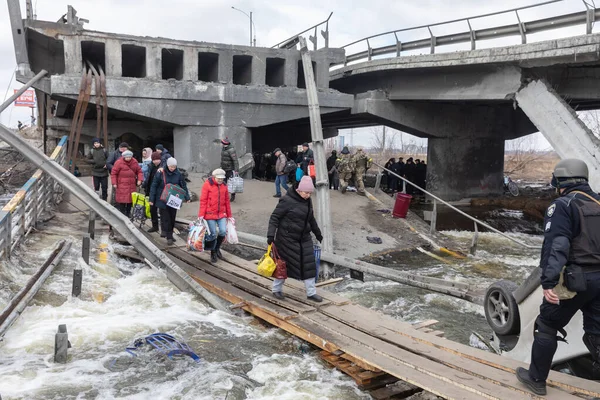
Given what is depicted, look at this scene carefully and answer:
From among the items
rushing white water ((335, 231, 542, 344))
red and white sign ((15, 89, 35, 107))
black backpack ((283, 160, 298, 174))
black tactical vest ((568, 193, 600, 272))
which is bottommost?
rushing white water ((335, 231, 542, 344))

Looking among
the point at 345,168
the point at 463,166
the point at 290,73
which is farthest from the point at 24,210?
the point at 463,166

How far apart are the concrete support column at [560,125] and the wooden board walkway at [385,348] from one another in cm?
866

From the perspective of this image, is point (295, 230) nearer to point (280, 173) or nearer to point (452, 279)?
point (452, 279)

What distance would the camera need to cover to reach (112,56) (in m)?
16.9

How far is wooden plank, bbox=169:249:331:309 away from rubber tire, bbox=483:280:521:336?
2.13 metres

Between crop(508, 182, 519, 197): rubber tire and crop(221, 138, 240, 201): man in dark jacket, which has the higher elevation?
crop(221, 138, 240, 201): man in dark jacket

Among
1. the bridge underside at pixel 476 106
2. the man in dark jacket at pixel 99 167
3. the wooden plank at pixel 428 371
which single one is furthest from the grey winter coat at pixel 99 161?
the bridge underside at pixel 476 106

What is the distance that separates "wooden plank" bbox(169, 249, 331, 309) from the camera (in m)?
7.25

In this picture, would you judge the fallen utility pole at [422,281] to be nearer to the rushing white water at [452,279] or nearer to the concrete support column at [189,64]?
the rushing white water at [452,279]

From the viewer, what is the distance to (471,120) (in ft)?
76.1

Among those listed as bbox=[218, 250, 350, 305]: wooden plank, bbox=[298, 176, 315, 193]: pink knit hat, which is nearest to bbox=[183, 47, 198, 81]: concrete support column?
bbox=[218, 250, 350, 305]: wooden plank

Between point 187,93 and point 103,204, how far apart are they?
9734 mm

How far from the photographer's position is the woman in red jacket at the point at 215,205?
344 inches

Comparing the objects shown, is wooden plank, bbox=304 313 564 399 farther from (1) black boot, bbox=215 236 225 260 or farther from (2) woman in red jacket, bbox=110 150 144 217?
(2) woman in red jacket, bbox=110 150 144 217
